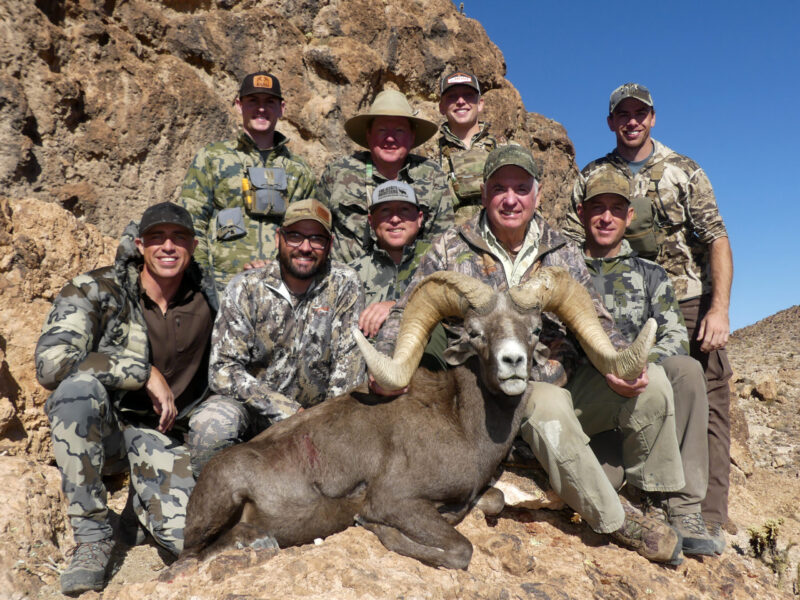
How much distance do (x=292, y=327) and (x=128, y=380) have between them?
61.6 inches

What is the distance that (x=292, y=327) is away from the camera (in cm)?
609

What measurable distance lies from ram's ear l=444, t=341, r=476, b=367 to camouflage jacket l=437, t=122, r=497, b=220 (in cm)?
346

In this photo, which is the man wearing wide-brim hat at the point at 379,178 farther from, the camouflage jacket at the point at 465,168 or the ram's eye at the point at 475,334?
the ram's eye at the point at 475,334

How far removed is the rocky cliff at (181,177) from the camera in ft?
14.6

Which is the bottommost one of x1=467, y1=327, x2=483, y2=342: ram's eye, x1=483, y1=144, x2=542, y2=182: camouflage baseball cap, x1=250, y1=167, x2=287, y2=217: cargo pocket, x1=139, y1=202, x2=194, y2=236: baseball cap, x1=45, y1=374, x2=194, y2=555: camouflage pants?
x1=45, y1=374, x2=194, y2=555: camouflage pants

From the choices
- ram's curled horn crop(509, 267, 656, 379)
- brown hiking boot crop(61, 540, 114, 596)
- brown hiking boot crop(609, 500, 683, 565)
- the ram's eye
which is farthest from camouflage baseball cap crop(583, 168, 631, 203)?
brown hiking boot crop(61, 540, 114, 596)

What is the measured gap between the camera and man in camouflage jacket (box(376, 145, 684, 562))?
194 inches

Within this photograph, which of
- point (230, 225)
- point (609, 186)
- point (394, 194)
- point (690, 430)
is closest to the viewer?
point (690, 430)

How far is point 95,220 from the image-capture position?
9031 mm

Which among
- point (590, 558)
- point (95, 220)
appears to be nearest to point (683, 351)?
point (590, 558)

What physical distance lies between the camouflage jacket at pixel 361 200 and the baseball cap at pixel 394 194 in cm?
76

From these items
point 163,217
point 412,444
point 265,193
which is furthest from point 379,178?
point 412,444

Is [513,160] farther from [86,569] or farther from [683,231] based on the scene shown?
[86,569]

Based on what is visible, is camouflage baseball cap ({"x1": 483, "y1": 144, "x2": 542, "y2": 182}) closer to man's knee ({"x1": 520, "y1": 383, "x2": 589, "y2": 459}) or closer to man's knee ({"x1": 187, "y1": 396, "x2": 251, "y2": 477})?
man's knee ({"x1": 520, "y1": 383, "x2": 589, "y2": 459})
